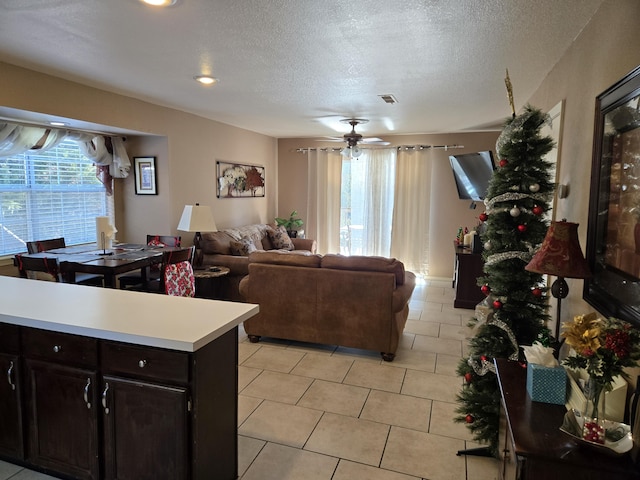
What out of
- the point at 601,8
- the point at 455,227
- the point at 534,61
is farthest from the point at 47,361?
the point at 455,227

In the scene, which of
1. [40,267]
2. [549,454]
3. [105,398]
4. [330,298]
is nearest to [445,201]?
[330,298]

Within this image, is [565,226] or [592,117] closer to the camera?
[565,226]

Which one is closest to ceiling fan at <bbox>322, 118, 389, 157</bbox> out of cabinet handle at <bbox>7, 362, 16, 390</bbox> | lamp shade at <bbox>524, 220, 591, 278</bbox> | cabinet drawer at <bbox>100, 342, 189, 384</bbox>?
lamp shade at <bbox>524, 220, 591, 278</bbox>

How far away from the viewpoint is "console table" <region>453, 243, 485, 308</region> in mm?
5145

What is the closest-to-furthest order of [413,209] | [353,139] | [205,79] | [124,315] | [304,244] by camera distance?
[124,315]
[205,79]
[353,139]
[413,209]
[304,244]

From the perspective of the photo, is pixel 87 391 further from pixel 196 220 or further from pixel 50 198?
pixel 50 198

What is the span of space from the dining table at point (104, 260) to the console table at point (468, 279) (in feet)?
11.8

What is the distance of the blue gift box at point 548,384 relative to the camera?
1.48m

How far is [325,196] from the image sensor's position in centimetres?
747

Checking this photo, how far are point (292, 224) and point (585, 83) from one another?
5.66 m

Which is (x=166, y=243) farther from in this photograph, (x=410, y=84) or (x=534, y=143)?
(x=534, y=143)

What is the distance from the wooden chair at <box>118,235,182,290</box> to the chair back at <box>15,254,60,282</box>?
105cm

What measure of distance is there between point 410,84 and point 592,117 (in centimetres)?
193

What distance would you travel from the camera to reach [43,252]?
3.87m
